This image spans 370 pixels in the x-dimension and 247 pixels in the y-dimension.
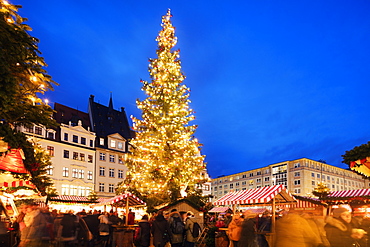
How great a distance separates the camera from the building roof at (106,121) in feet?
185

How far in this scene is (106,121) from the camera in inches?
2299

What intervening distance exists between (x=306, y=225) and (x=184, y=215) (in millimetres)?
6532

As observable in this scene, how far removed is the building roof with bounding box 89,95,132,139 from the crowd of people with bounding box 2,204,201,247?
Result: 43387 millimetres

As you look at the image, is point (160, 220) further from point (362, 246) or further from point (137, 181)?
point (137, 181)

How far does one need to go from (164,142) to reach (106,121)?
38.0 m

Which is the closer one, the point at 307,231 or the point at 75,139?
the point at 307,231

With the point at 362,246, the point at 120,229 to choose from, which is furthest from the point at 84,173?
the point at 362,246

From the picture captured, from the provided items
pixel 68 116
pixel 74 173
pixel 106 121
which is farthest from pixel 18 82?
pixel 106 121

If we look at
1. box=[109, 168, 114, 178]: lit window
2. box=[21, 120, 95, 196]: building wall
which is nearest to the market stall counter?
box=[21, 120, 95, 196]: building wall

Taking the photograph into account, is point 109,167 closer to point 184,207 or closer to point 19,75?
point 184,207

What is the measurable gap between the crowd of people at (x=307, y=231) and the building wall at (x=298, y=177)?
281ft

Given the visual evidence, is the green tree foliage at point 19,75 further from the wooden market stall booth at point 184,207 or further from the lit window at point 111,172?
the lit window at point 111,172

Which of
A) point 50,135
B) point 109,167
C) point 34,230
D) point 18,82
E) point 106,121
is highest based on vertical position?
point 106,121

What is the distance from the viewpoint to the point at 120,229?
13.1m
